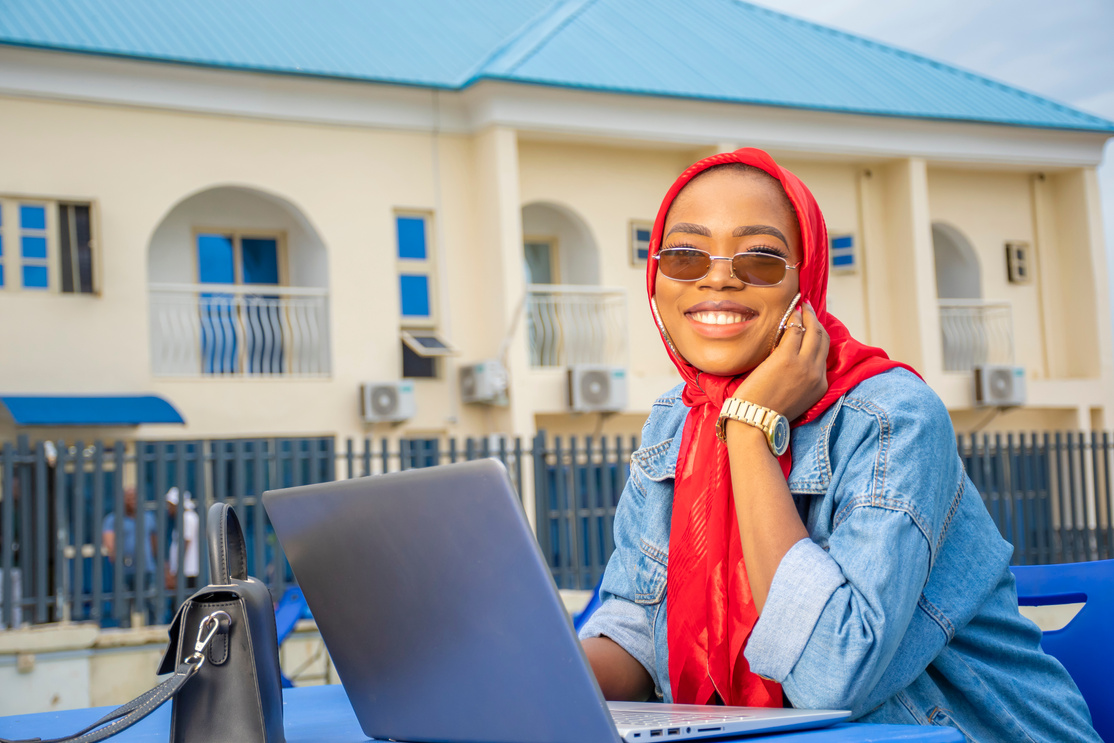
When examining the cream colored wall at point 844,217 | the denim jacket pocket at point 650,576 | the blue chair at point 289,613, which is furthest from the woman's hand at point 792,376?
the cream colored wall at point 844,217

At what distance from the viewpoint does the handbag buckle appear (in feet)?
3.92

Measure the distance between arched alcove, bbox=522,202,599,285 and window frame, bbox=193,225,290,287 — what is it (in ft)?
11.1

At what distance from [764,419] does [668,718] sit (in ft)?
1.53

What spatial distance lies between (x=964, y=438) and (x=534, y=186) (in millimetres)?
7575

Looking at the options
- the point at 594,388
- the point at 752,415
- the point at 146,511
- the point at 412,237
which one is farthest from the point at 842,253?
the point at 752,415

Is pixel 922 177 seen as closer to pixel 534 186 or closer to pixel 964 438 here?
pixel 964 438

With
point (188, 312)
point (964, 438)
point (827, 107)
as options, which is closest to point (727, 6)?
point (827, 107)

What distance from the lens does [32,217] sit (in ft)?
37.1

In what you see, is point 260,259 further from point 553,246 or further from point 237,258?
point 553,246

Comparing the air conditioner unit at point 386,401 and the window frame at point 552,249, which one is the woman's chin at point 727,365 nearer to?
the air conditioner unit at point 386,401

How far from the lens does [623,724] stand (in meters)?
1.08

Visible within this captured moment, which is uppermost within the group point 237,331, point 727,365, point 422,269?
point 422,269

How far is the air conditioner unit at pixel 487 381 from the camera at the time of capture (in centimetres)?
1254

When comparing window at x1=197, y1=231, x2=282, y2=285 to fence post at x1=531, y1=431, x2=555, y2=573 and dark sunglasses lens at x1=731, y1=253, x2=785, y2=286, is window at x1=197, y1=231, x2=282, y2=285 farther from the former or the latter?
dark sunglasses lens at x1=731, y1=253, x2=785, y2=286
